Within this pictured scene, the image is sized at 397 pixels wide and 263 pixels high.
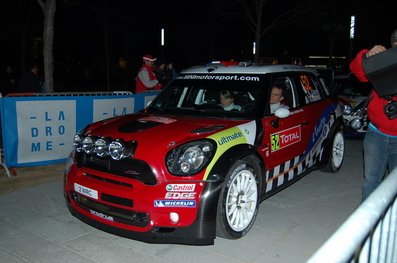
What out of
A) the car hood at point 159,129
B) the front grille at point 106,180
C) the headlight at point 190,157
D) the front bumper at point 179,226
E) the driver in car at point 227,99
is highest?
the driver in car at point 227,99

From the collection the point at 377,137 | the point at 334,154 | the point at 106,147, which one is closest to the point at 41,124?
the point at 106,147

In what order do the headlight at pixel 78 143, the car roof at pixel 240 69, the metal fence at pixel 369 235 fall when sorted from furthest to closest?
the car roof at pixel 240 69 → the headlight at pixel 78 143 → the metal fence at pixel 369 235

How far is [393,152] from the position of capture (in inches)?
144

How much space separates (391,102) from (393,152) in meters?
0.49

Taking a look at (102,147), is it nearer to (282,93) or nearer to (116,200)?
(116,200)

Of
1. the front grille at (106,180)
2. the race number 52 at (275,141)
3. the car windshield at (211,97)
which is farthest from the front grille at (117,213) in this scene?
the race number 52 at (275,141)

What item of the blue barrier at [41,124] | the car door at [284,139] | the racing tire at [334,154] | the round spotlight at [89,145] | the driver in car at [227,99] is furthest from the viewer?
the blue barrier at [41,124]

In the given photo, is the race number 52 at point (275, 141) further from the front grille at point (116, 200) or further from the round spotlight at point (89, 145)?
the round spotlight at point (89, 145)

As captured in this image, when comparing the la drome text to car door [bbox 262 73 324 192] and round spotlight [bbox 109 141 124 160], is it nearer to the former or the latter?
round spotlight [bbox 109 141 124 160]

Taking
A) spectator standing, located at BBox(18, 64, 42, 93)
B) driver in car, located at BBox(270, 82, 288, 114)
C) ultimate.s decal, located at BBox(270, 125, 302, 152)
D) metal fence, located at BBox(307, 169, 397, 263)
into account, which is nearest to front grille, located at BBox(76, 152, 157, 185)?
ultimate.s decal, located at BBox(270, 125, 302, 152)

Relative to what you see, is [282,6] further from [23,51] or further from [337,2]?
[23,51]

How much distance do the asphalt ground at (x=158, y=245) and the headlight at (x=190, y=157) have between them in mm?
816

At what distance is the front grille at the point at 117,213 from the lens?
11.3 feet

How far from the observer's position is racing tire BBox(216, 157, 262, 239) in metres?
3.59
